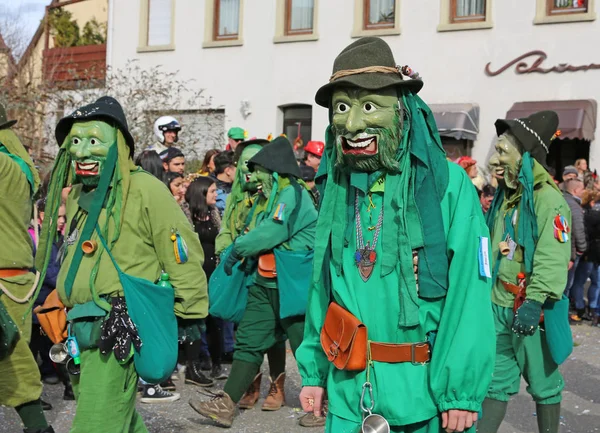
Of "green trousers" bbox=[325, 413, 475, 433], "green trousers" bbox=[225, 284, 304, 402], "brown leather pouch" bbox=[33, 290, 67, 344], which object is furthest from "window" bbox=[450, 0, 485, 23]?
"green trousers" bbox=[325, 413, 475, 433]

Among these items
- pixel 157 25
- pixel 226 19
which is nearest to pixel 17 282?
pixel 226 19

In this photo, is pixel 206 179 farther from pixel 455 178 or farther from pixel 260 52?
pixel 260 52

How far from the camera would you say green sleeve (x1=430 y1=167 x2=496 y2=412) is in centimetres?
319

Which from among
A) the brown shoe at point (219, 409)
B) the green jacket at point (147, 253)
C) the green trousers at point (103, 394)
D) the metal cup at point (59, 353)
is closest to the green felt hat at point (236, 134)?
the brown shoe at point (219, 409)

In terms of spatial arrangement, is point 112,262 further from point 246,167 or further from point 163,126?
point 163,126

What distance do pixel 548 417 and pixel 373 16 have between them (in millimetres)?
14519

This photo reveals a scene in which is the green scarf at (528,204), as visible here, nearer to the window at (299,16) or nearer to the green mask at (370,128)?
the green mask at (370,128)

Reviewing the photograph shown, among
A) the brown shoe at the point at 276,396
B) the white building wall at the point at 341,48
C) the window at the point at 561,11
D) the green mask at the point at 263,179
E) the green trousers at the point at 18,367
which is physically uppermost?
the window at the point at 561,11

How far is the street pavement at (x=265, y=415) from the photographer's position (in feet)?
21.0

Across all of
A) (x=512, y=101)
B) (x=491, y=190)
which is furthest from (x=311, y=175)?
(x=512, y=101)

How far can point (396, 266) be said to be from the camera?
336cm

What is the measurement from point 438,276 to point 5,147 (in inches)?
124

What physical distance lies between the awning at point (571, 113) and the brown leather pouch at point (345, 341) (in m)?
13.5

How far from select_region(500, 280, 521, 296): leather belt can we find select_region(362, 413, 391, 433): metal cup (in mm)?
2418
